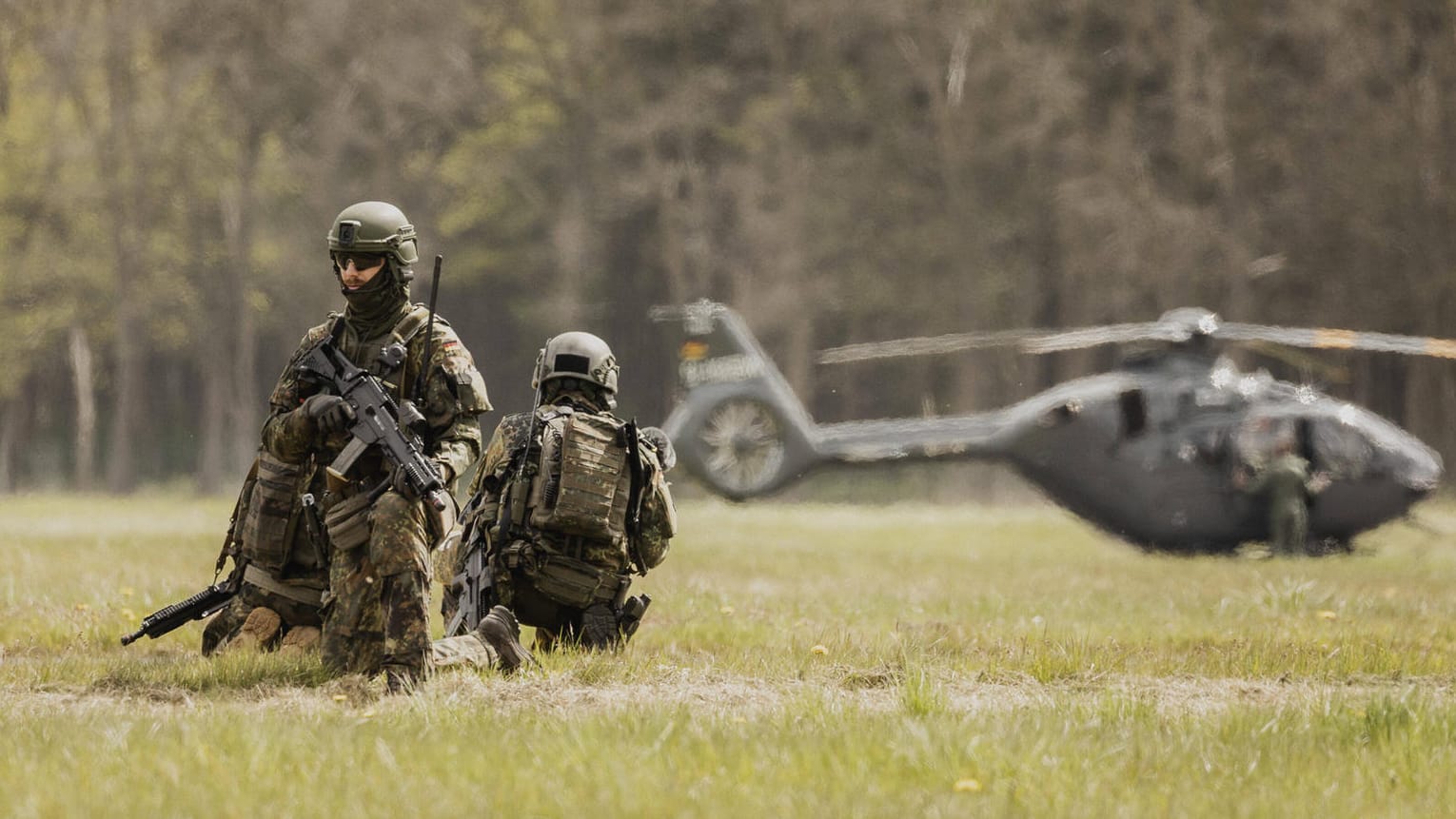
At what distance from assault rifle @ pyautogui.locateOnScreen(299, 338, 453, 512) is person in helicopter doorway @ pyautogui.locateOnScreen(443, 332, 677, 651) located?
0.82m

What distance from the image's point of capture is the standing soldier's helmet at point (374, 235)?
7844 millimetres

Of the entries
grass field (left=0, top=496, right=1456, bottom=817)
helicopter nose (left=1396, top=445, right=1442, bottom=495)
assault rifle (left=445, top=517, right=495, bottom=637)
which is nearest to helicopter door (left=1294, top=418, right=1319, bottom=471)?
helicopter nose (left=1396, top=445, right=1442, bottom=495)

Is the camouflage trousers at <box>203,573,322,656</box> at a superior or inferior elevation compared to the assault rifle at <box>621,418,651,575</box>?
inferior

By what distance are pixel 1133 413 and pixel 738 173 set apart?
21185 millimetres

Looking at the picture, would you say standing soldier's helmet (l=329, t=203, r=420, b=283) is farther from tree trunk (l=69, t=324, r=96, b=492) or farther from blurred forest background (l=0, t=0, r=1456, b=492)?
tree trunk (l=69, t=324, r=96, b=492)

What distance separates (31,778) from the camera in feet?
18.2

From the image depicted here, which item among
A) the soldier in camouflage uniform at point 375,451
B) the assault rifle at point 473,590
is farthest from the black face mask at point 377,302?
the assault rifle at point 473,590

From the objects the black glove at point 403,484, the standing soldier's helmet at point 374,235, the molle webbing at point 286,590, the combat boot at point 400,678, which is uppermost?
the standing soldier's helmet at point 374,235

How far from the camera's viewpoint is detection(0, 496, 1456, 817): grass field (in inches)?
215

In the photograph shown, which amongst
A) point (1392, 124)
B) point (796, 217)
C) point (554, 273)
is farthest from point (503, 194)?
point (1392, 124)

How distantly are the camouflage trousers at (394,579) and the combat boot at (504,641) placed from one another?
0.39m

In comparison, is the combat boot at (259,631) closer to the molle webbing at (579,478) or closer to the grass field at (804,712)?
the grass field at (804,712)

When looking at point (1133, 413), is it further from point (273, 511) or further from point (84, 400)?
point (84, 400)

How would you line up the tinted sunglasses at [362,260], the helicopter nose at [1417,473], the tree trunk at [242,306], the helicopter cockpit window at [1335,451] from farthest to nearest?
the tree trunk at [242,306], the helicopter nose at [1417,473], the helicopter cockpit window at [1335,451], the tinted sunglasses at [362,260]
